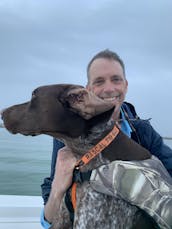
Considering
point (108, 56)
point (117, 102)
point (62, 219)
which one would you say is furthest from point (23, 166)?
point (62, 219)

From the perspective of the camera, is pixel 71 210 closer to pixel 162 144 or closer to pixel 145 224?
pixel 145 224

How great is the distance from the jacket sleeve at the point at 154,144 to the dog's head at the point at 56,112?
2.79 ft

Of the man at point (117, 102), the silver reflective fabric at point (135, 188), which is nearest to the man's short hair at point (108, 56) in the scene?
the man at point (117, 102)

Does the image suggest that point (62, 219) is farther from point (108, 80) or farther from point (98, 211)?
point (108, 80)

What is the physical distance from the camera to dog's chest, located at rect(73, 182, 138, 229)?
9.25ft

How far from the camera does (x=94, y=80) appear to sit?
378cm

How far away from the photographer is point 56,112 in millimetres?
2982

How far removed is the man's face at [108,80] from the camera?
146 inches

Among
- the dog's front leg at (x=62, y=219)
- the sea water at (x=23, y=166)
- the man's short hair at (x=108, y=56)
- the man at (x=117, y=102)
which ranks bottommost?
the sea water at (x=23, y=166)

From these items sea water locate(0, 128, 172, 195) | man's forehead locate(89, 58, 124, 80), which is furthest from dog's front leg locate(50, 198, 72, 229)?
sea water locate(0, 128, 172, 195)

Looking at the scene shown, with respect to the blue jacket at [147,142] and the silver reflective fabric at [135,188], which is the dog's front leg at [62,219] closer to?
the silver reflective fabric at [135,188]

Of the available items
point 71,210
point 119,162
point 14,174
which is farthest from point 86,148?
point 14,174

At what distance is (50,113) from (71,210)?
66 cm

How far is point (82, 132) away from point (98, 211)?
51cm
